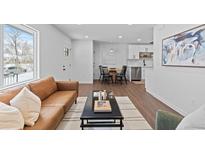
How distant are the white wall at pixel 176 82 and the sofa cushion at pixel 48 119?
2299 mm

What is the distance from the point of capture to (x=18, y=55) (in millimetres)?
3748

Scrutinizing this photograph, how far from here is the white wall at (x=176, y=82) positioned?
3.17m

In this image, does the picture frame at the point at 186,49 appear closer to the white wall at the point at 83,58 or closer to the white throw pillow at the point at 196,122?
the white throw pillow at the point at 196,122

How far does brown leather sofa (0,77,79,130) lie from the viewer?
221cm

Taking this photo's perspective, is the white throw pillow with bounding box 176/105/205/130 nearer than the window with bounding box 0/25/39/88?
Yes

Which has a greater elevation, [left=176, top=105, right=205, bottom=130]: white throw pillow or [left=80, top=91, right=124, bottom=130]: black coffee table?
[left=176, top=105, right=205, bottom=130]: white throw pillow

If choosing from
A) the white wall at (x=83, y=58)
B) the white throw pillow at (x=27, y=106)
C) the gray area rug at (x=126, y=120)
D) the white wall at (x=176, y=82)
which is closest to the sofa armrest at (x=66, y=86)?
the gray area rug at (x=126, y=120)

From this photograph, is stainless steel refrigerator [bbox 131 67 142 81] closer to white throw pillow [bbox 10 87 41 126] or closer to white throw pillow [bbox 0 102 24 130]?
white throw pillow [bbox 10 87 41 126]

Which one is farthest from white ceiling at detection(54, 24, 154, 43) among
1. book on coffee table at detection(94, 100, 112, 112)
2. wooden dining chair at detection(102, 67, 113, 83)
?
wooden dining chair at detection(102, 67, 113, 83)

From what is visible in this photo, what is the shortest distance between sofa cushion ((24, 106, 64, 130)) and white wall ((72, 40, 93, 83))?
6348 mm

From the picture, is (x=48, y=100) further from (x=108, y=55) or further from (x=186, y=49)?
(x=108, y=55)
